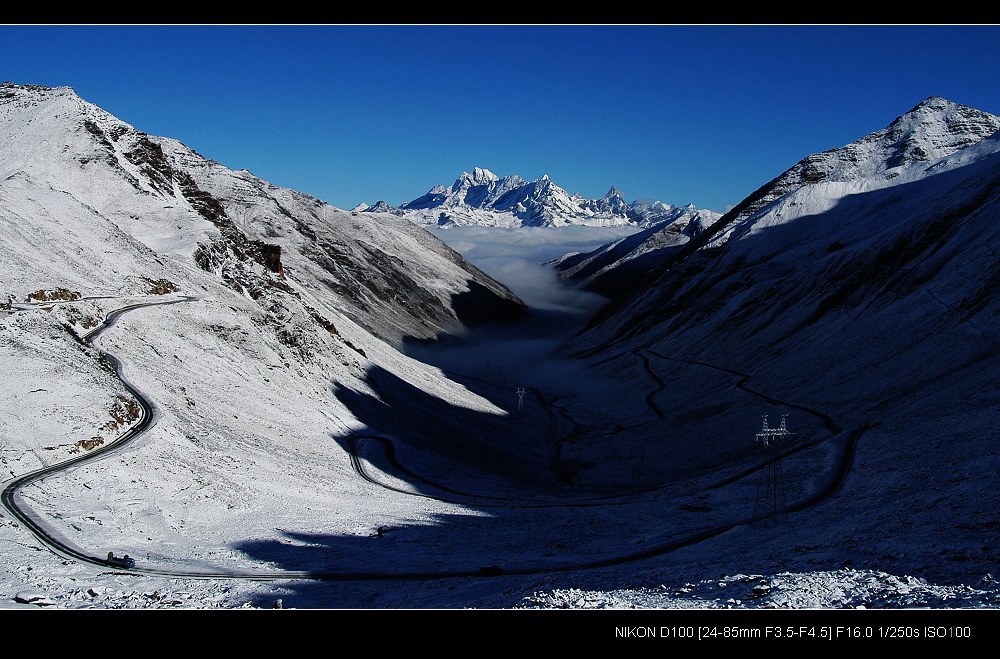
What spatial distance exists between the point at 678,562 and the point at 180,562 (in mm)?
19626

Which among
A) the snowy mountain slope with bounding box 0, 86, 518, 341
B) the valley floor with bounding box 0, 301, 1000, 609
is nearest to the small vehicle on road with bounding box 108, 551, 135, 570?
the valley floor with bounding box 0, 301, 1000, 609

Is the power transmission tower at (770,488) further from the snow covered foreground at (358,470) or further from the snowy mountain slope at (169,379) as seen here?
the snowy mountain slope at (169,379)

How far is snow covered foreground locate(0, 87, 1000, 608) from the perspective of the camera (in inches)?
978

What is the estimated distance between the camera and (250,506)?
130 feet

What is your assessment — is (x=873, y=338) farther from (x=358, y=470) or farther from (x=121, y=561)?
(x=121, y=561)

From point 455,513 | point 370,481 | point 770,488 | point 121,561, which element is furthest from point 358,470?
point 770,488

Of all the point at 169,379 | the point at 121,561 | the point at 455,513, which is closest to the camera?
the point at 121,561

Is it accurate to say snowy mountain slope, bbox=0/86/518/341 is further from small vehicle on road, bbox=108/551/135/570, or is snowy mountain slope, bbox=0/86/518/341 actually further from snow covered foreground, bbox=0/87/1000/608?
small vehicle on road, bbox=108/551/135/570

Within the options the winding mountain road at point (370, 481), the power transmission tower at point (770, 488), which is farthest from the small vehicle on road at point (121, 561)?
the power transmission tower at point (770, 488)

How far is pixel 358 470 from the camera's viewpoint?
5350cm

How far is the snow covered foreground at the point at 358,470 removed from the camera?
24.8m

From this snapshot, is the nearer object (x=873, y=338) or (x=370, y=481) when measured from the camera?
(x=370, y=481)

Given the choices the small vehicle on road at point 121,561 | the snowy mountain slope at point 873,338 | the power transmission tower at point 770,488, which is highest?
the snowy mountain slope at point 873,338
